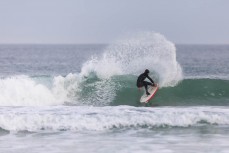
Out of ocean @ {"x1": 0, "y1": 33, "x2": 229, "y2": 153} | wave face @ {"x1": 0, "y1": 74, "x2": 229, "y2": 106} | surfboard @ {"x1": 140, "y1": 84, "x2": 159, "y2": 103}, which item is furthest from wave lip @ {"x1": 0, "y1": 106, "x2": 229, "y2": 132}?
wave face @ {"x1": 0, "y1": 74, "x2": 229, "y2": 106}

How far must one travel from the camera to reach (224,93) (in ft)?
75.4

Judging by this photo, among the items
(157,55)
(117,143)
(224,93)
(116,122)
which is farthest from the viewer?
(157,55)

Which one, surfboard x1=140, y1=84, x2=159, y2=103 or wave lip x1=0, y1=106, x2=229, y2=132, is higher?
surfboard x1=140, y1=84, x2=159, y2=103

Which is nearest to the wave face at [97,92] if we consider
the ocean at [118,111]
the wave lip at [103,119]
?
the ocean at [118,111]

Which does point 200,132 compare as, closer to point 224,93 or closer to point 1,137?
point 1,137

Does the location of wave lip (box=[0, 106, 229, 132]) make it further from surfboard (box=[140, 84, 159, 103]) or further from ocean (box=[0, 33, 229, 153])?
surfboard (box=[140, 84, 159, 103])

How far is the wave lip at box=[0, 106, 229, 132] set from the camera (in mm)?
15023

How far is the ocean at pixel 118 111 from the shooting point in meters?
12.6

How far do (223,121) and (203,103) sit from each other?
5.25 m

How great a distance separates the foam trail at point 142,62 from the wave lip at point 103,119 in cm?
690

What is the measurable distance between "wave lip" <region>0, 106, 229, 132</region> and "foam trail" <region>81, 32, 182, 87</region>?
22.6 ft

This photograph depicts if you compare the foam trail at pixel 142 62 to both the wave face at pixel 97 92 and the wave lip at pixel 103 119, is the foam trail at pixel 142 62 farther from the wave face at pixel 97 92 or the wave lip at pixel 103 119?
the wave lip at pixel 103 119

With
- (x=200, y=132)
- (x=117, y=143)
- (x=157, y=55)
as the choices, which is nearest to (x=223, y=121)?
(x=200, y=132)

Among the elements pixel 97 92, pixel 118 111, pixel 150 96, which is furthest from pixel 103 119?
pixel 97 92
